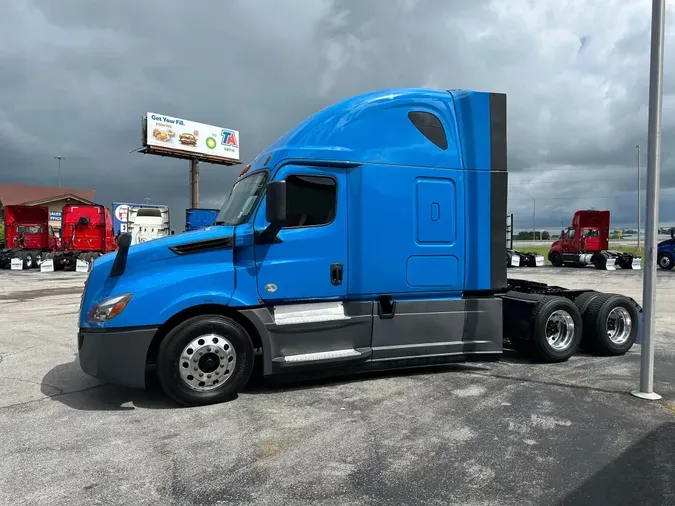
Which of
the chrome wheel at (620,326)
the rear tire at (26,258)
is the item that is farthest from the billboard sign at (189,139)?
the chrome wheel at (620,326)

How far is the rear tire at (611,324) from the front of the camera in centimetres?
683

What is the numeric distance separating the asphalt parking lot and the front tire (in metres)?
0.16

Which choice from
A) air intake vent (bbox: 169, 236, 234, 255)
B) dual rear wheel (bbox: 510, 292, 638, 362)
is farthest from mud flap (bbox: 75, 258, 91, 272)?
dual rear wheel (bbox: 510, 292, 638, 362)

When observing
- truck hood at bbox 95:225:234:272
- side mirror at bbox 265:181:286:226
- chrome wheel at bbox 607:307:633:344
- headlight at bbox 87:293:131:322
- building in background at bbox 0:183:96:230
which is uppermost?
building in background at bbox 0:183:96:230

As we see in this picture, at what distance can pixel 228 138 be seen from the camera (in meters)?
50.7

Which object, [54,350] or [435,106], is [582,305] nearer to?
[435,106]

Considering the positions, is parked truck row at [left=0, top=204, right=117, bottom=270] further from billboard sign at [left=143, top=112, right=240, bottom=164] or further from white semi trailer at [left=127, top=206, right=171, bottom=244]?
billboard sign at [left=143, top=112, right=240, bottom=164]

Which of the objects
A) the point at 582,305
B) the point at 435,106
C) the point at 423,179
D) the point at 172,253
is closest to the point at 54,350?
the point at 172,253

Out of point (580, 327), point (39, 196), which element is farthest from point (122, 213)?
point (39, 196)

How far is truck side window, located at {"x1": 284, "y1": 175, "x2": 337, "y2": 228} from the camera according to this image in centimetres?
521

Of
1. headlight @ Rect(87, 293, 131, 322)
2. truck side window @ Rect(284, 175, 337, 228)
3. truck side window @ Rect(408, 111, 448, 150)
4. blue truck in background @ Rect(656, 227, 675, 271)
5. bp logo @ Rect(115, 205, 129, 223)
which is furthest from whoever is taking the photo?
blue truck in background @ Rect(656, 227, 675, 271)

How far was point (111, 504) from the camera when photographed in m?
3.06

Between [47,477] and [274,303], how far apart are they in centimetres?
243

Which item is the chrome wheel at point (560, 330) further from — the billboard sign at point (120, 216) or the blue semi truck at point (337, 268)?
the billboard sign at point (120, 216)
